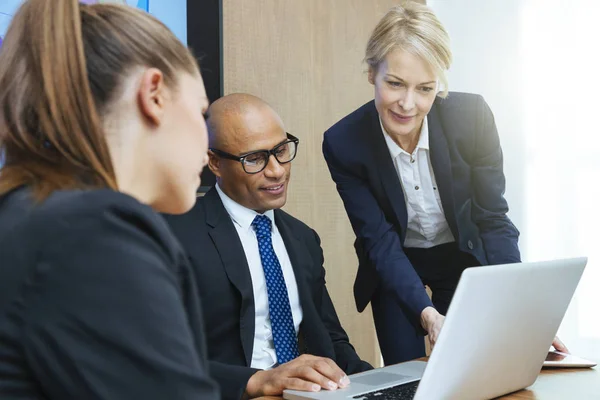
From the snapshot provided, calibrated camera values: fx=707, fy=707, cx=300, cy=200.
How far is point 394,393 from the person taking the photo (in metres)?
1.18

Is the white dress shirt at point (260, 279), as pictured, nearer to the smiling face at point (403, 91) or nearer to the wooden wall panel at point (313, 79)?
the smiling face at point (403, 91)

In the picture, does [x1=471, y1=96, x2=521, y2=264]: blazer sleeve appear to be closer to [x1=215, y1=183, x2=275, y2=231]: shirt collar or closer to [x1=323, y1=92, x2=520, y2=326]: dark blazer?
[x1=323, y1=92, x2=520, y2=326]: dark blazer

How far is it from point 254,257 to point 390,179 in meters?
0.48

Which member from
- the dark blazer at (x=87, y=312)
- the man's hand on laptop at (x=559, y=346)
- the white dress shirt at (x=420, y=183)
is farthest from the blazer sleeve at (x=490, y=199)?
the dark blazer at (x=87, y=312)

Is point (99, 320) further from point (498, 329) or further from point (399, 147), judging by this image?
point (399, 147)

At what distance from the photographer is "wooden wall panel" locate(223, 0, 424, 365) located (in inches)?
112

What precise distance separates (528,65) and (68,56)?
3.32m

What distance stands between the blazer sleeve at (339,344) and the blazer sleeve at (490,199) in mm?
473

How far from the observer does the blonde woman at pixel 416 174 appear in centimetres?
198

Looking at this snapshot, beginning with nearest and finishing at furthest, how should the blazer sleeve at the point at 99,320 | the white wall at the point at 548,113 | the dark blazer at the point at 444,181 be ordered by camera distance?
the blazer sleeve at the point at 99,320
the dark blazer at the point at 444,181
the white wall at the point at 548,113

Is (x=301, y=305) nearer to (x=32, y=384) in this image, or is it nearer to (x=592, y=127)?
(x=32, y=384)

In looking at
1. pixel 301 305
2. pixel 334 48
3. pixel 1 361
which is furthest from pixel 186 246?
pixel 334 48

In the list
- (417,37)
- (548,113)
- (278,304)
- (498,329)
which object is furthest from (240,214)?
(548,113)

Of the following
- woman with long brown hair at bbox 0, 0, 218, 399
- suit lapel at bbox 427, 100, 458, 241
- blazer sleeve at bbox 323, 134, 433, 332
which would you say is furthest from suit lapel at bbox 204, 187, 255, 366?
woman with long brown hair at bbox 0, 0, 218, 399
